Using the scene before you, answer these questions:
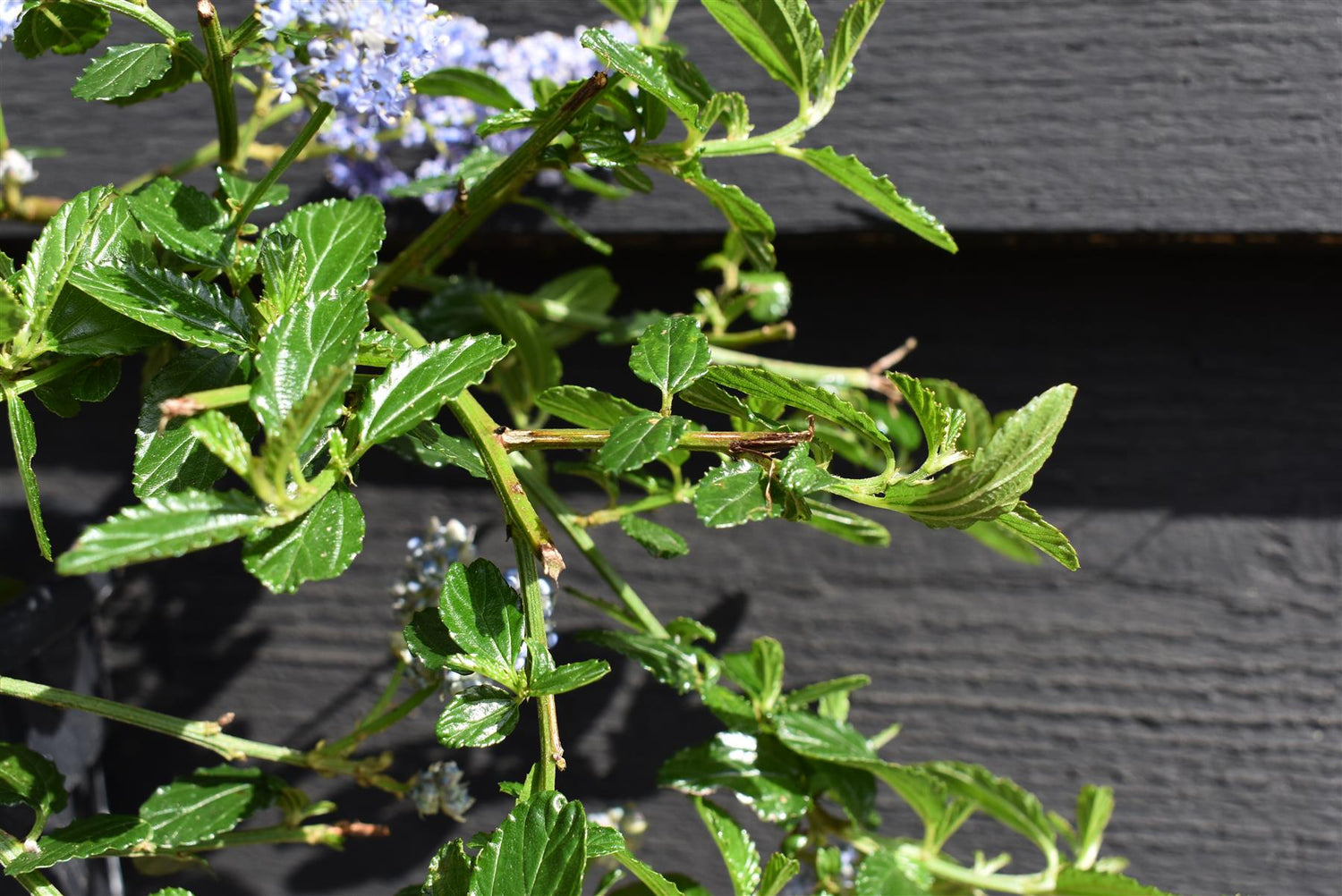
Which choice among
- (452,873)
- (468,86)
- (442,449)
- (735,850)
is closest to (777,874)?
(735,850)

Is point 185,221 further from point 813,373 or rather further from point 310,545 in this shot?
point 813,373

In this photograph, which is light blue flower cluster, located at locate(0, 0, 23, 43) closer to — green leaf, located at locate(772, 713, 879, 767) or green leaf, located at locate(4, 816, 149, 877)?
green leaf, located at locate(4, 816, 149, 877)

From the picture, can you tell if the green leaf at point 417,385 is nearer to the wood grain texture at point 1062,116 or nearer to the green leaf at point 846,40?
the green leaf at point 846,40

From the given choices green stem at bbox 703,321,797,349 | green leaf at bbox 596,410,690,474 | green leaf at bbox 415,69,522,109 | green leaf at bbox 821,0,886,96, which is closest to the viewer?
green leaf at bbox 596,410,690,474

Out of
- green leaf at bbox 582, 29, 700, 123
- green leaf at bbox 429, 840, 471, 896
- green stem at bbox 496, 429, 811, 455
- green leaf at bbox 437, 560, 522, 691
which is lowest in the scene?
green leaf at bbox 429, 840, 471, 896

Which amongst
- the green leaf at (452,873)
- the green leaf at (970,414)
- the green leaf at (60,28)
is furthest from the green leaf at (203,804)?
the green leaf at (970,414)

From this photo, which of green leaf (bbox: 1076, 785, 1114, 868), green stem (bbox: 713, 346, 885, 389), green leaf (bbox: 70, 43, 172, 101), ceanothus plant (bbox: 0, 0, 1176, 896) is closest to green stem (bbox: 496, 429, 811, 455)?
ceanothus plant (bbox: 0, 0, 1176, 896)
